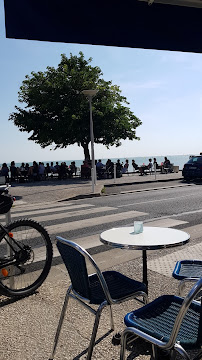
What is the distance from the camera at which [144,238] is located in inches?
128

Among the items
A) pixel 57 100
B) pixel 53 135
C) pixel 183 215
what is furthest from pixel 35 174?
pixel 183 215

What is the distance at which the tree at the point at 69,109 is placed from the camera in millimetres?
27719

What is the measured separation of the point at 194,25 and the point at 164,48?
46 cm

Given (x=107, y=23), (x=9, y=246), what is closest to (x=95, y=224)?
(x=9, y=246)

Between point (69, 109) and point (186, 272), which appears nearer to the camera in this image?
point (186, 272)

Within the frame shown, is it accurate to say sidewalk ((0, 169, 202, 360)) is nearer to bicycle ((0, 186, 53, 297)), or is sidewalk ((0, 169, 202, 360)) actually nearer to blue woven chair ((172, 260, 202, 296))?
bicycle ((0, 186, 53, 297))

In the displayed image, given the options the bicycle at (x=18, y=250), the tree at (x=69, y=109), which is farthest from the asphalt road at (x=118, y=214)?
the tree at (x=69, y=109)

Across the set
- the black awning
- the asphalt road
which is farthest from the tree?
the black awning

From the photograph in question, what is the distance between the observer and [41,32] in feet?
12.0

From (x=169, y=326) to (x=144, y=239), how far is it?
1.09 metres

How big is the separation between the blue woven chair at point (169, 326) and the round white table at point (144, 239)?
0.60m

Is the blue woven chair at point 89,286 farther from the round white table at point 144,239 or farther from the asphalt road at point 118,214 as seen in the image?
the asphalt road at point 118,214

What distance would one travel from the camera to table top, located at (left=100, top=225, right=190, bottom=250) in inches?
118

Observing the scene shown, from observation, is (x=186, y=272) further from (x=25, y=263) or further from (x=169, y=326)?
(x=25, y=263)
